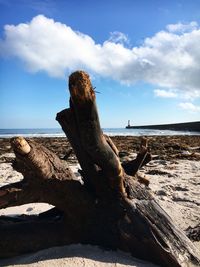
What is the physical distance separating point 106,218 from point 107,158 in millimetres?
720

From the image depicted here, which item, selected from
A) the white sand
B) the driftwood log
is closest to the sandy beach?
the white sand

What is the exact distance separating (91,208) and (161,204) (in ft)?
7.05

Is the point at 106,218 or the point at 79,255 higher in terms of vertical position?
the point at 106,218

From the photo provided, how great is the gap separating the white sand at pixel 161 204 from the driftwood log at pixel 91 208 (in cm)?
13

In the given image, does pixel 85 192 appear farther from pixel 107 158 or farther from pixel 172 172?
pixel 172 172

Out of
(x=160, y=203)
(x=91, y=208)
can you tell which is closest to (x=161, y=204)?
(x=160, y=203)

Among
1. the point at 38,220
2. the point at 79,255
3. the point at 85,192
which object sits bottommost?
the point at 79,255

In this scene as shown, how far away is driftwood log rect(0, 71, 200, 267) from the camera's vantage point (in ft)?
11.1

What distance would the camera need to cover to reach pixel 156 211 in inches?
142

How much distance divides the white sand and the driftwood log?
0.42 ft

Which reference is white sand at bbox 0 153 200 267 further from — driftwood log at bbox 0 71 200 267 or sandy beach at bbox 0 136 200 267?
driftwood log at bbox 0 71 200 267

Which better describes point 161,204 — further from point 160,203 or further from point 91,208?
point 91,208

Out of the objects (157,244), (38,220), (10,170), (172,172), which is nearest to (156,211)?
(157,244)

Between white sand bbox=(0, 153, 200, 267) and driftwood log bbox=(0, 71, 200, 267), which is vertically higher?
driftwood log bbox=(0, 71, 200, 267)
